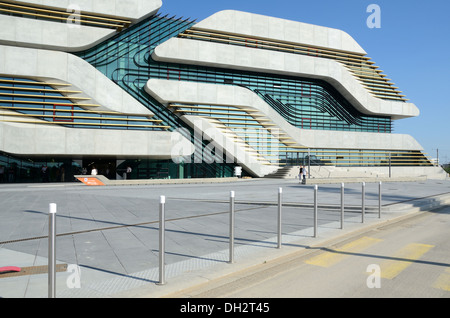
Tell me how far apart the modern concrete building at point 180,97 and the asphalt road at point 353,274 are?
27208 millimetres

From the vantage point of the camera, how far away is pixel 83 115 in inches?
1248

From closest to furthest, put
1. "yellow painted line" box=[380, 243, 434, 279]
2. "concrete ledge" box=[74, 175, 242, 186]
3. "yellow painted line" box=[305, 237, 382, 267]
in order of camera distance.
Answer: "yellow painted line" box=[380, 243, 434, 279] < "yellow painted line" box=[305, 237, 382, 267] < "concrete ledge" box=[74, 175, 242, 186]

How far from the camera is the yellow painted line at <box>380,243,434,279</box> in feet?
17.4

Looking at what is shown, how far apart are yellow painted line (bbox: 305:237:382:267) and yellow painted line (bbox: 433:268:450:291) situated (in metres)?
1.45

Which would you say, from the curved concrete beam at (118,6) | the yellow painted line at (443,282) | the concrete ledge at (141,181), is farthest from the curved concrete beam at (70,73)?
the yellow painted line at (443,282)

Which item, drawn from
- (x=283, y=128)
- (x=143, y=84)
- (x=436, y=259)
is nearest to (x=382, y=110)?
(x=283, y=128)

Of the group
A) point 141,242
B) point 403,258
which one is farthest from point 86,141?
→ point 403,258

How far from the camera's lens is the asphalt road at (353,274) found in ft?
14.6

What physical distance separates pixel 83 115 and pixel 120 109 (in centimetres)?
325

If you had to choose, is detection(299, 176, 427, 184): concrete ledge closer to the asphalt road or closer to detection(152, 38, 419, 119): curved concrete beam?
detection(152, 38, 419, 119): curved concrete beam

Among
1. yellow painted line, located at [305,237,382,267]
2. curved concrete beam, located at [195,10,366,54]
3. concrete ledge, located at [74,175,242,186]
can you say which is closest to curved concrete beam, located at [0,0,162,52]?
curved concrete beam, located at [195,10,366,54]

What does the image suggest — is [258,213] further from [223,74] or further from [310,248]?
[223,74]

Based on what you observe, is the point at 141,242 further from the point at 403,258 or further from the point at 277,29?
the point at 277,29

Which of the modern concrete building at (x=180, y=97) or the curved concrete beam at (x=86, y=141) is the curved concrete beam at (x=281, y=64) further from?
the curved concrete beam at (x=86, y=141)
